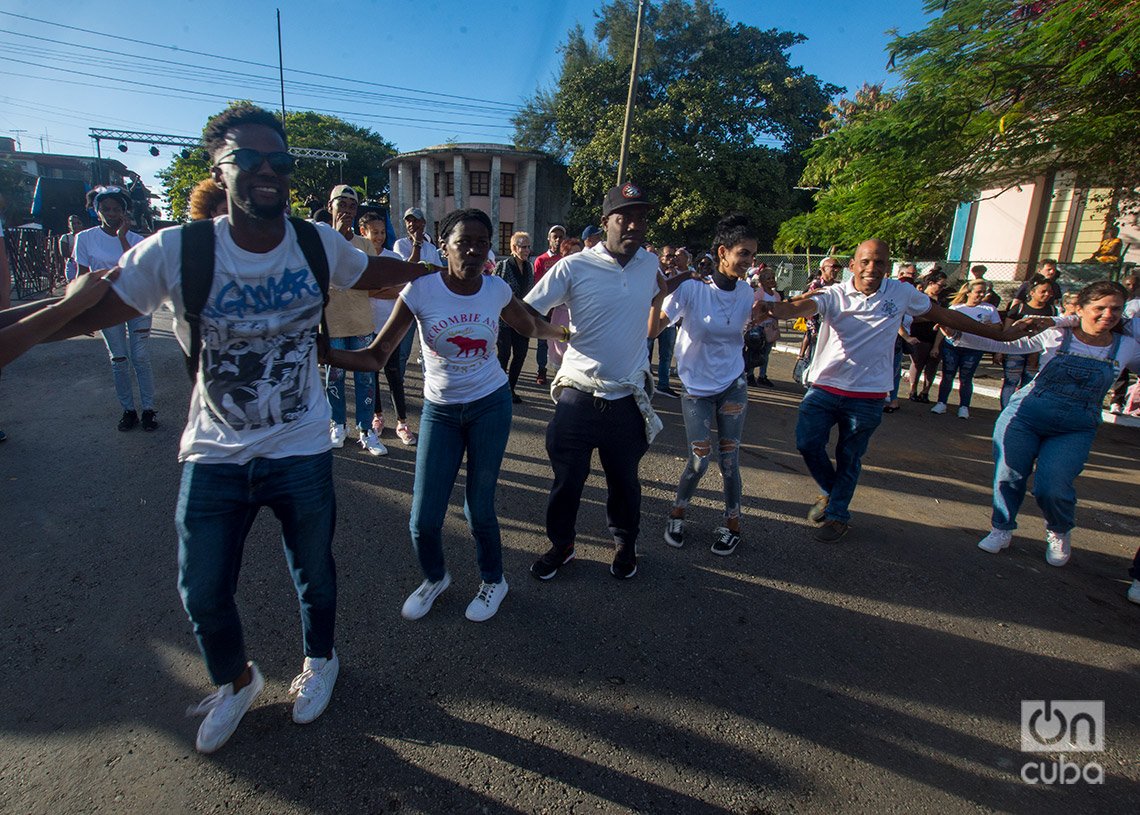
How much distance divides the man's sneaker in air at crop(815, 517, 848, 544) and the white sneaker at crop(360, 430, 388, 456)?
11.8 ft

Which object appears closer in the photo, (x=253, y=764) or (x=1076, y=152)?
(x=253, y=764)

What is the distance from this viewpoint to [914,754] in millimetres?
2309

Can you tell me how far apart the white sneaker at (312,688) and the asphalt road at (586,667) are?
57mm

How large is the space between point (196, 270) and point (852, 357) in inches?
146

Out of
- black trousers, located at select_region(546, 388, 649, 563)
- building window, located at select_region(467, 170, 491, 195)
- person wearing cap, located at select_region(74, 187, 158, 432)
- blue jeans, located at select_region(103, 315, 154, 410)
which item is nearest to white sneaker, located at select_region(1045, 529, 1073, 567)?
black trousers, located at select_region(546, 388, 649, 563)

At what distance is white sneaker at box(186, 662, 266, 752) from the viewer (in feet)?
7.15

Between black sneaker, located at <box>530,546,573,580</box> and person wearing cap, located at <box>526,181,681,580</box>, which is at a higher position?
person wearing cap, located at <box>526,181,681,580</box>

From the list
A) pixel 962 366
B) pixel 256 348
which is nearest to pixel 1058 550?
pixel 962 366

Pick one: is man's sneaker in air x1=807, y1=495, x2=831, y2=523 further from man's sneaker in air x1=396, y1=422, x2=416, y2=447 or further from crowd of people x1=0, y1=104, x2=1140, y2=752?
man's sneaker in air x1=396, y1=422, x2=416, y2=447

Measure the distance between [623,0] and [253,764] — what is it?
38.3 meters

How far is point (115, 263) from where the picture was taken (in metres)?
5.59

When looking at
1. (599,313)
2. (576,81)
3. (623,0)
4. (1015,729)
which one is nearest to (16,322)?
(599,313)

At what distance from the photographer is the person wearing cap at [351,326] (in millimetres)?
4996

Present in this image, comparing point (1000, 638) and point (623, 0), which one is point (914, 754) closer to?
point (1000, 638)
